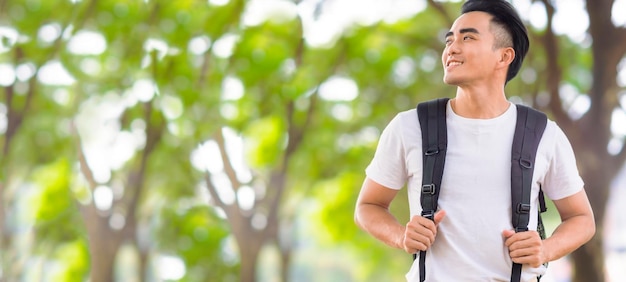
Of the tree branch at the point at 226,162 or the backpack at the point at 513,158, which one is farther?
the tree branch at the point at 226,162

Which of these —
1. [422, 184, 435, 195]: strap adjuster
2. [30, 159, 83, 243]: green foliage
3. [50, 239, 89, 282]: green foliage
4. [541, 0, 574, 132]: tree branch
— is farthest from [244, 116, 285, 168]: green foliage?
[422, 184, 435, 195]: strap adjuster

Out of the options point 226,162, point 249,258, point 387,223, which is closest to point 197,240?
point 249,258

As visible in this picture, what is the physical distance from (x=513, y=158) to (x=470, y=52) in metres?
0.28

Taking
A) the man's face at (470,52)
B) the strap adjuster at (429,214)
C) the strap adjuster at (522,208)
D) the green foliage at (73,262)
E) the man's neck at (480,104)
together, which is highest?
the green foliage at (73,262)

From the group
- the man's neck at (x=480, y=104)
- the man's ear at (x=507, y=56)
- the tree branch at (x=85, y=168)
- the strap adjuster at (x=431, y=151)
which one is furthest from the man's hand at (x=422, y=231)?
the tree branch at (x=85, y=168)

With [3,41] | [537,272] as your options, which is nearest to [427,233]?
[537,272]

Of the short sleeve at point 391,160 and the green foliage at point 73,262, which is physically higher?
the green foliage at point 73,262

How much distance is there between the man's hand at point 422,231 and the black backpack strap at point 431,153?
0.03 metres

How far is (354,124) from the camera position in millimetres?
14031

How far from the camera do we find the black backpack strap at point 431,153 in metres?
2.08

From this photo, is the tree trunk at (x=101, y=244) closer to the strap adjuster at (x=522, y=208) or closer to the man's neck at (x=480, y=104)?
the man's neck at (x=480, y=104)

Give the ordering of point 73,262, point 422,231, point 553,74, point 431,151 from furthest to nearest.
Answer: point 73,262, point 553,74, point 431,151, point 422,231

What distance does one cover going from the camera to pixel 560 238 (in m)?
2.16

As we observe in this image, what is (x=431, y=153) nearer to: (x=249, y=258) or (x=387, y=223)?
(x=387, y=223)
